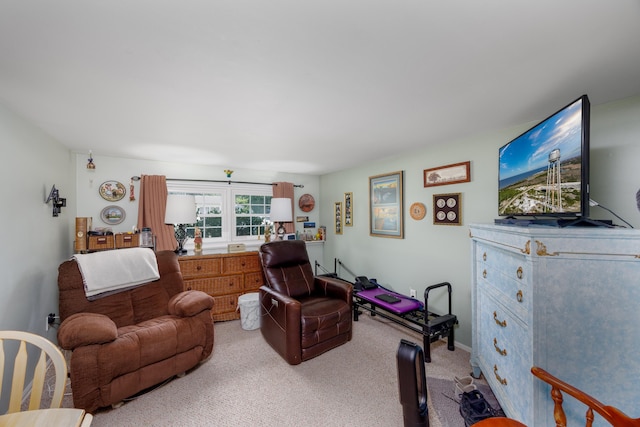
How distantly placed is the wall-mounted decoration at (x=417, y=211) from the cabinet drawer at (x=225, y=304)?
8.71ft

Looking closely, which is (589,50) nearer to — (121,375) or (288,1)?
(288,1)

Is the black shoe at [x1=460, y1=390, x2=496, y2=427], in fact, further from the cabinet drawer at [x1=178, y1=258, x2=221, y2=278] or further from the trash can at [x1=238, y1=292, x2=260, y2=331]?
the cabinet drawer at [x1=178, y1=258, x2=221, y2=278]

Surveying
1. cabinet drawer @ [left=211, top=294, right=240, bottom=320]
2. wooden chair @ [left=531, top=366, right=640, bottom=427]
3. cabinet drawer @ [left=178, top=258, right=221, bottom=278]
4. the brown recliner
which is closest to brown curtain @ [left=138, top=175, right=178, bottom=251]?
cabinet drawer @ [left=178, top=258, right=221, bottom=278]

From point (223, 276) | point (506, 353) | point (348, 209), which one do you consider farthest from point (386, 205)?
point (223, 276)

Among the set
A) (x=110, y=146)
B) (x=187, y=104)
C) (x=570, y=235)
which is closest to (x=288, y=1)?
(x=187, y=104)

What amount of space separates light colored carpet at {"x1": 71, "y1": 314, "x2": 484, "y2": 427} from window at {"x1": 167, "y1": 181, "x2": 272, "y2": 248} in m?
1.84

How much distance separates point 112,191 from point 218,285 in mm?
1897

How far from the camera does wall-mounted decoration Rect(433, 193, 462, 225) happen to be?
265cm

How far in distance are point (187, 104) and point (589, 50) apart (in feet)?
7.78

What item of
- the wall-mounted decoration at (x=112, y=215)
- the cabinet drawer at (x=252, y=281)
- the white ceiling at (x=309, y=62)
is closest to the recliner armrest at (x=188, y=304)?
the cabinet drawer at (x=252, y=281)

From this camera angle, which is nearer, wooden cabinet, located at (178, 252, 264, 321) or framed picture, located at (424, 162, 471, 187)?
framed picture, located at (424, 162, 471, 187)

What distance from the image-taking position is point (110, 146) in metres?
2.83

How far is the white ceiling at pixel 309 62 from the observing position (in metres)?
0.98

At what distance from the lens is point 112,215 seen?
3270mm
